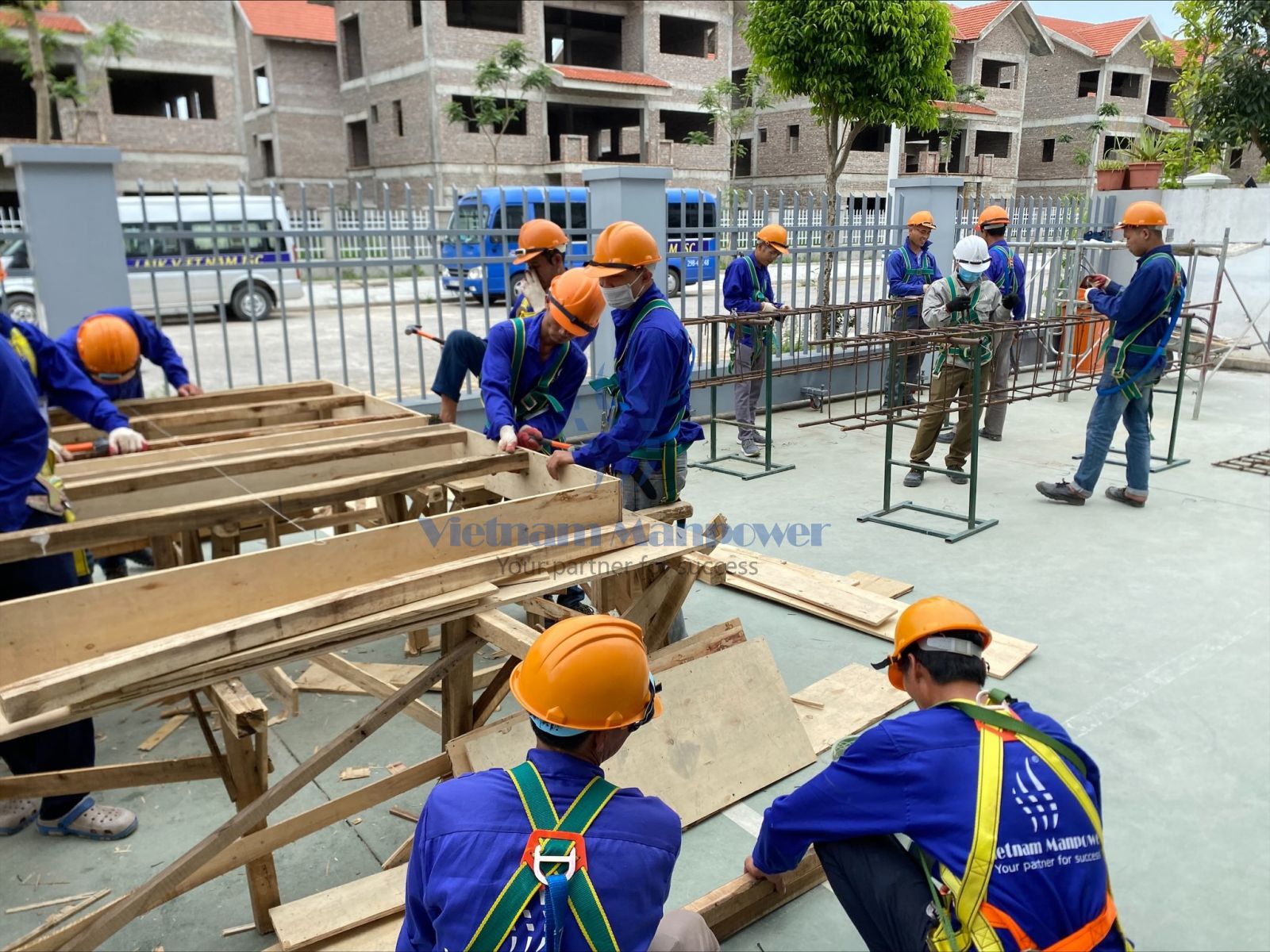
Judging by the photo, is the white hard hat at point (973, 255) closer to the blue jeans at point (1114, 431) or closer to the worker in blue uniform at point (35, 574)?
the blue jeans at point (1114, 431)

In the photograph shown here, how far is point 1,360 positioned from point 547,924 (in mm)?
2792

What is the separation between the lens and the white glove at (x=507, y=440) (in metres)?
3.95

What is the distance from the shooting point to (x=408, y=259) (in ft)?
23.6

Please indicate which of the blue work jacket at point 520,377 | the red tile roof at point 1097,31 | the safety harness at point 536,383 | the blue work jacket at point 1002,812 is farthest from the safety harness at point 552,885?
the red tile roof at point 1097,31

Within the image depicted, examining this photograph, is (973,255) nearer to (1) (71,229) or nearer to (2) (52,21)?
(1) (71,229)

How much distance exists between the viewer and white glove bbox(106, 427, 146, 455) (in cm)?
394

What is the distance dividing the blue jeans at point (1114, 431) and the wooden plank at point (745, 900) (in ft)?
16.3

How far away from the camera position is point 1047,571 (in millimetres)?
5598

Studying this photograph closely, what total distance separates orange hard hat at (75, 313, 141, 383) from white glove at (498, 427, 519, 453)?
7.30 feet

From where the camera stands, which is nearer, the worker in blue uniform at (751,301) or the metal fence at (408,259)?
the metal fence at (408,259)

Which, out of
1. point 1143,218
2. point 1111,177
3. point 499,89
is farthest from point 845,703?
point 499,89

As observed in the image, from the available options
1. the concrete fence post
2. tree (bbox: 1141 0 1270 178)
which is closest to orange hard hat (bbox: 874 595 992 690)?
the concrete fence post

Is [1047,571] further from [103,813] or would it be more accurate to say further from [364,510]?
[103,813]

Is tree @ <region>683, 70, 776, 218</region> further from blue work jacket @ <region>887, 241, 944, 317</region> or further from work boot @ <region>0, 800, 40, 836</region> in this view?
work boot @ <region>0, 800, 40, 836</region>
